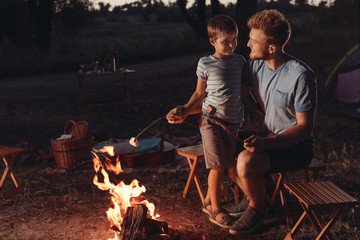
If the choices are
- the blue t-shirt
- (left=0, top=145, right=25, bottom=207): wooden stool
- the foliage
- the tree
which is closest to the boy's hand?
the blue t-shirt

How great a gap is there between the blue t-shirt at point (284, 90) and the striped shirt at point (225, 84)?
15 centimetres

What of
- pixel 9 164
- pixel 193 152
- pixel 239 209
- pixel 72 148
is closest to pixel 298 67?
pixel 239 209

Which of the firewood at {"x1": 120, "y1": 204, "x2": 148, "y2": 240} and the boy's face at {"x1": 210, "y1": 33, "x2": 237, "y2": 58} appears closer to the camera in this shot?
the firewood at {"x1": 120, "y1": 204, "x2": 148, "y2": 240}

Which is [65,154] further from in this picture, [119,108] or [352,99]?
[352,99]

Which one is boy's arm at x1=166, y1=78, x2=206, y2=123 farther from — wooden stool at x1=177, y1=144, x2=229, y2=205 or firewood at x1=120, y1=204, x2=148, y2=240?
firewood at x1=120, y1=204, x2=148, y2=240

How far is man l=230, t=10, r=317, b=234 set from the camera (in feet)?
10.3

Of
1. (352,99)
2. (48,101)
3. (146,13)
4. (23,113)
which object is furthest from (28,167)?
(146,13)

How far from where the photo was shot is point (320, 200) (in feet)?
9.86

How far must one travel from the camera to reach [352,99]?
8320mm

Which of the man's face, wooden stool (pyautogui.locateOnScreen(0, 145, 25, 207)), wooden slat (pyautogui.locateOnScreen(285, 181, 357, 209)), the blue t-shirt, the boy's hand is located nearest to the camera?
wooden slat (pyautogui.locateOnScreen(285, 181, 357, 209))

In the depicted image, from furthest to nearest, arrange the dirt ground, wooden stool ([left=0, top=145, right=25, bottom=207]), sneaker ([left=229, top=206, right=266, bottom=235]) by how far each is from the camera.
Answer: wooden stool ([left=0, top=145, right=25, bottom=207]) < the dirt ground < sneaker ([left=229, top=206, right=266, bottom=235])

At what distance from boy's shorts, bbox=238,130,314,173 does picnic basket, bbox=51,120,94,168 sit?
334 cm

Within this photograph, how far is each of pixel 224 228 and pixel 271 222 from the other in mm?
456

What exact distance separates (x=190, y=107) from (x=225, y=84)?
0.42m
